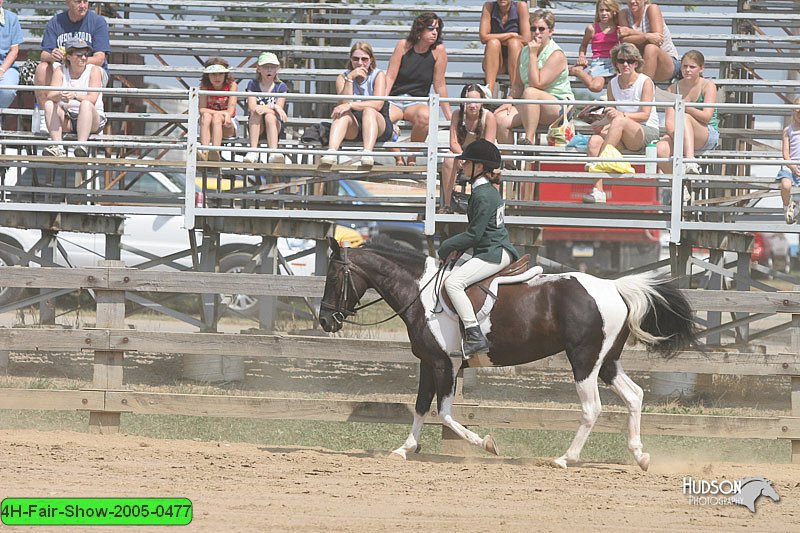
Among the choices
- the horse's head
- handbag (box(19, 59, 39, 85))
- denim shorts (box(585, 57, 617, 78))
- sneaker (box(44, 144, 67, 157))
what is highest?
denim shorts (box(585, 57, 617, 78))

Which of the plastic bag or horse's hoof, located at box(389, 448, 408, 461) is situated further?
the plastic bag

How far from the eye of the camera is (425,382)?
9.66m

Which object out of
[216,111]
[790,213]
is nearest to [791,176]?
[790,213]

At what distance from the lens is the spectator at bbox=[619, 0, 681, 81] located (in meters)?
13.3

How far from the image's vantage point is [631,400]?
9.30 meters

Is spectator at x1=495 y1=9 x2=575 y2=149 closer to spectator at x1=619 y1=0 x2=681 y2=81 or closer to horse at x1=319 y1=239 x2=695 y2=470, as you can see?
spectator at x1=619 y1=0 x2=681 y2=81

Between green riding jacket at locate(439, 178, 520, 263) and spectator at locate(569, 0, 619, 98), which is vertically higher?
spectator at locate(569, 0, 619, 98)

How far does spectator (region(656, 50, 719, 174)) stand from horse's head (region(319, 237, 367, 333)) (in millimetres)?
4117

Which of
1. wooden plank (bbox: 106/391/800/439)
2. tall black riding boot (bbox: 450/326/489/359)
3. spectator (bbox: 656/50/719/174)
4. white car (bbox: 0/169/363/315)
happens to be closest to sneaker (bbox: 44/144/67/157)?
wooden plank (bbox: 106/391/800/439)

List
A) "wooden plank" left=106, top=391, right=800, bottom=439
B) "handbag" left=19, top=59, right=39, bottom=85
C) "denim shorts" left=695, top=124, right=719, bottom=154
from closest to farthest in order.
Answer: "wooden plank" left=106, top=391, right=800, bottom=439 < "denim shorts" left=695, top=124, right=719, bottom=154 < "handbag" left=19, top=59, right=39, bottom=85

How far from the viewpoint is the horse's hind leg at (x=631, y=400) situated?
9.23 m

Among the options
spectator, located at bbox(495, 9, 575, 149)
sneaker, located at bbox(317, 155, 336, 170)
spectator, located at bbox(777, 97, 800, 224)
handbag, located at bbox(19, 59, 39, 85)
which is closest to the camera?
spectator, located at bbox(777, 97, 800, 224)

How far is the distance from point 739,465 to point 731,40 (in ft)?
27.1

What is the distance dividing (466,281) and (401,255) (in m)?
0.78
